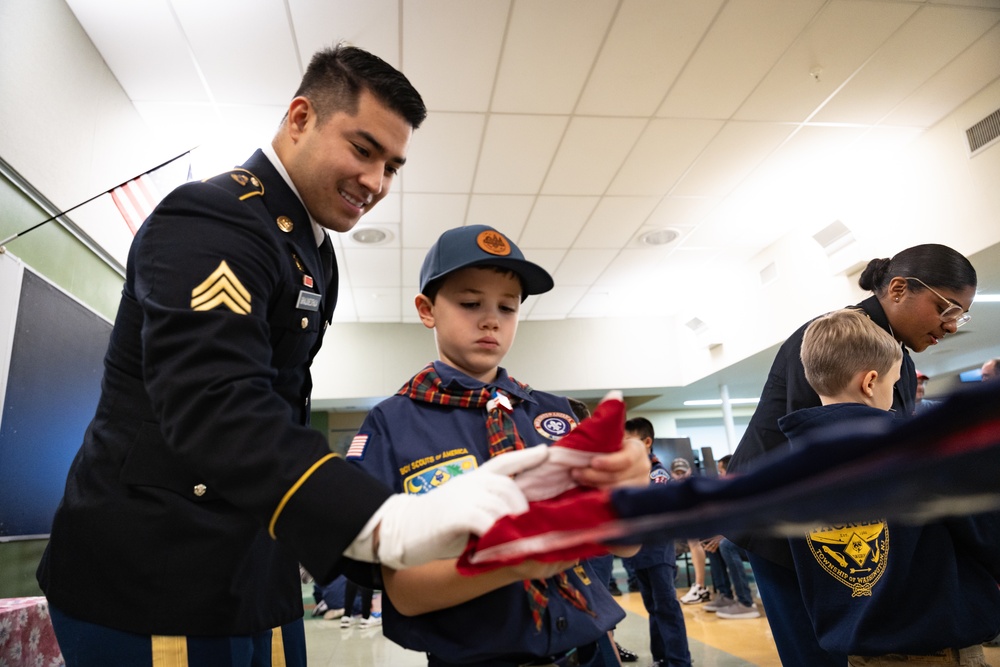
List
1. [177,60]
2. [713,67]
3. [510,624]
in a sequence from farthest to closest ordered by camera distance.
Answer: [713,67]
[177,60]
[510,624]

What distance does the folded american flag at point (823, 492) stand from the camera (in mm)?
335

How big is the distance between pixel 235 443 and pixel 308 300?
0.39m

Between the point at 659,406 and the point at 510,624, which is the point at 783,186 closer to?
the point at 510,624

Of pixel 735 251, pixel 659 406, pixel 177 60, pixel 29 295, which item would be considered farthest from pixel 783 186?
pixel 659 406

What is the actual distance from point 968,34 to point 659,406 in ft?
27.7

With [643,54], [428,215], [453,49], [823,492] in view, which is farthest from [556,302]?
[823,492]

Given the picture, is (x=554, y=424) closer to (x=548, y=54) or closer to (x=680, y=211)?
(x=548, y=54)

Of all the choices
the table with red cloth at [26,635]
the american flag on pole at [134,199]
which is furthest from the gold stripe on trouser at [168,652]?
the american flag on pole at [134,199]

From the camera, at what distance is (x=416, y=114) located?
3.75 ft

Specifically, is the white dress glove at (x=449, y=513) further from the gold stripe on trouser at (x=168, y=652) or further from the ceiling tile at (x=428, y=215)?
the ceiling tile at (x=428, y=215)

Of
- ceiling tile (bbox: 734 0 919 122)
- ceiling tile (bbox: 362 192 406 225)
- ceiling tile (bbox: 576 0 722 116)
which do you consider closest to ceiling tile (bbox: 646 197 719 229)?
ceiling tile (bbox: 734 0 919 122)

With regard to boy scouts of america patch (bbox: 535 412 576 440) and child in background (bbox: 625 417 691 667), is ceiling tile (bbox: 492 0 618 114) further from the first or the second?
boy scouts of america patch (bbox: 535 412 576 440)

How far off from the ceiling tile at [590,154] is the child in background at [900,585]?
3.49 metres

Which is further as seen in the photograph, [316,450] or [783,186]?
[783,186]
